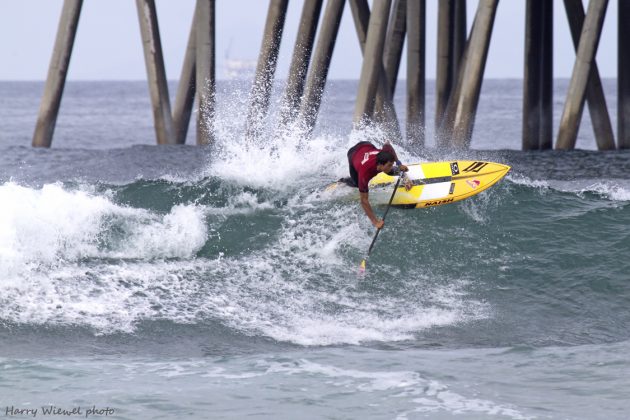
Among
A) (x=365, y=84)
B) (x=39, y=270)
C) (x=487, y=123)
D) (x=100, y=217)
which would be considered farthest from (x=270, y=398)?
(x=487, y=123)

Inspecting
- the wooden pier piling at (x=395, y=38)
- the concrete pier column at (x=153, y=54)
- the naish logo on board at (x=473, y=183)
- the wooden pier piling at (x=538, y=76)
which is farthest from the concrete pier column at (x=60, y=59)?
the naish logo on board at (x=473, y=183)

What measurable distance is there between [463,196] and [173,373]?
18.7ft

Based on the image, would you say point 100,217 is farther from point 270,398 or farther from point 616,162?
point 616,162

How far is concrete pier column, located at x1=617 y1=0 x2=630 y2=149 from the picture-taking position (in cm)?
1805

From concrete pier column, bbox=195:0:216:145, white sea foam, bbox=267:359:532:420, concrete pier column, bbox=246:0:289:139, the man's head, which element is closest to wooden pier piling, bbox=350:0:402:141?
concrete pier column, bbox=246:0:289:139

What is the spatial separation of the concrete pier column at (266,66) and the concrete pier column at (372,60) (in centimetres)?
223

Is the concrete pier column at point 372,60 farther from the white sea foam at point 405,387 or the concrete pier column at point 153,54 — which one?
the white sea foam at point 405,387

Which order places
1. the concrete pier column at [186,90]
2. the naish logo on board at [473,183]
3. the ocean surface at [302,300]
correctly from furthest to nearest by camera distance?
the concrete pier column at [186,90] → the naish logo on board at [473,183] → the ocean surface at [302,300]

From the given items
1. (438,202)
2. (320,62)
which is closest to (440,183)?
(438,202)

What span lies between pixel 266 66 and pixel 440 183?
6295 millimetres

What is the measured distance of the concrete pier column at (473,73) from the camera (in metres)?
16.0

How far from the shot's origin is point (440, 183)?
40.5 ft

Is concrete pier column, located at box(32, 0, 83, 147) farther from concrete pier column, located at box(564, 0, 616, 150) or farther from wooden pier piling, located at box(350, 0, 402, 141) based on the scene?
concrete pier column, located at box(564, 0, 616, 150)

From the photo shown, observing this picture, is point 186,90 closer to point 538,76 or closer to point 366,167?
point 538,76
